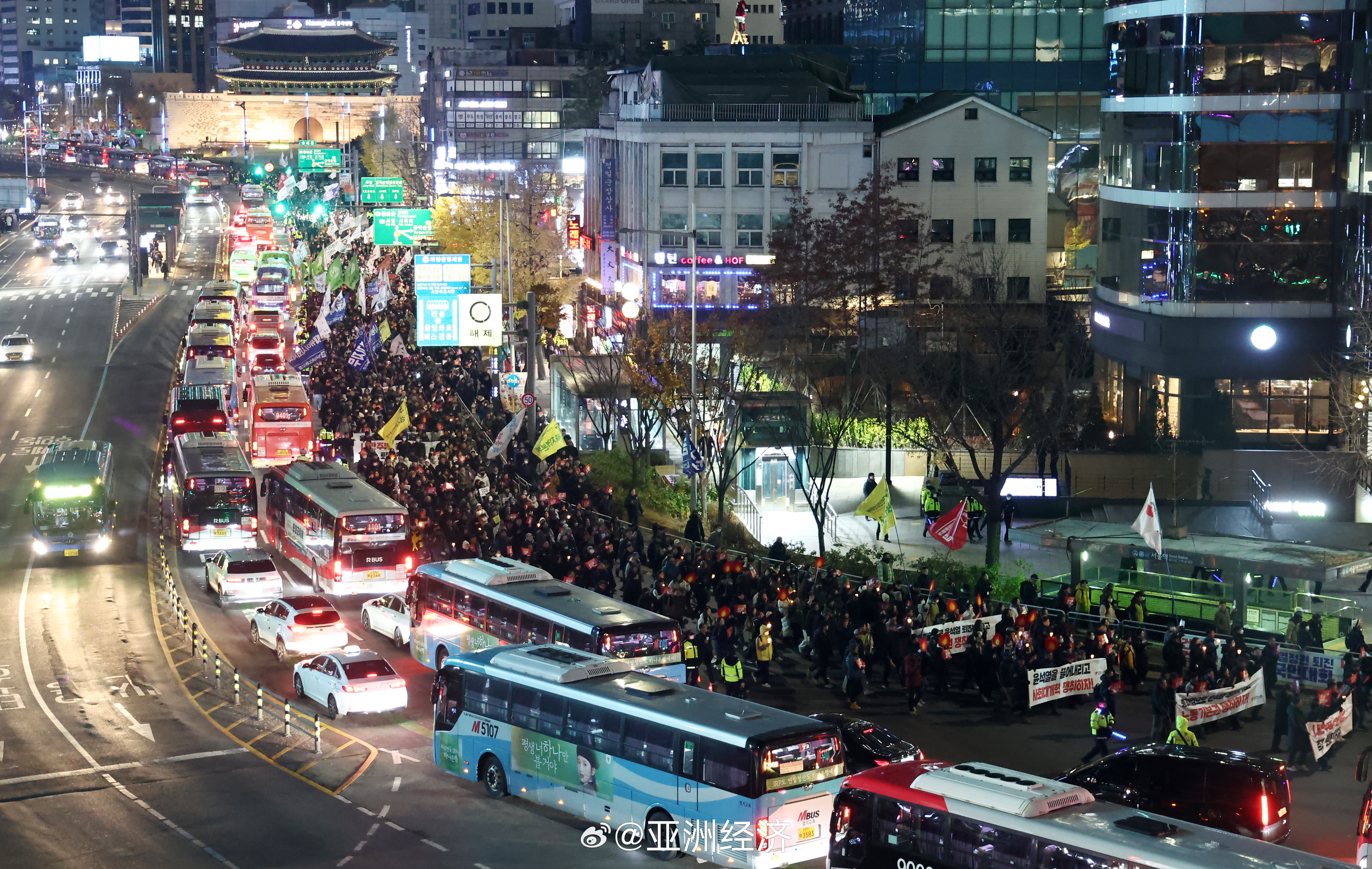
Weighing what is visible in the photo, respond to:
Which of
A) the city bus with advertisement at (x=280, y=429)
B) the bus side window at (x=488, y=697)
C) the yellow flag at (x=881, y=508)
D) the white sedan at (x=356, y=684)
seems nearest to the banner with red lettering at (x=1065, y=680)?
the yellow flag at (x=881, y=508)

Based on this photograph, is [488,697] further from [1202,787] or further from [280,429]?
[280,429]

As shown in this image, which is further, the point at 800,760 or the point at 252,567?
the point at 252,567

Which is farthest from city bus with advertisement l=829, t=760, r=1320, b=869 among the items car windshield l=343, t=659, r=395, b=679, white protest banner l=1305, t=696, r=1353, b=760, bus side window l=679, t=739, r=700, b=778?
car windshield l=343, t=659, r=395, b=679

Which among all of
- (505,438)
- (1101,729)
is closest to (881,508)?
(1101,729)

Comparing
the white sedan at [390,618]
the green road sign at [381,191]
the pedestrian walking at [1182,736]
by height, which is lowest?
the white sedan at [390,618]

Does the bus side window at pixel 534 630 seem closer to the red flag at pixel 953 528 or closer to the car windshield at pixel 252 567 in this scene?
the red flag at pixel 953 528

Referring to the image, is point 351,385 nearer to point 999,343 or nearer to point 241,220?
point 999,343
